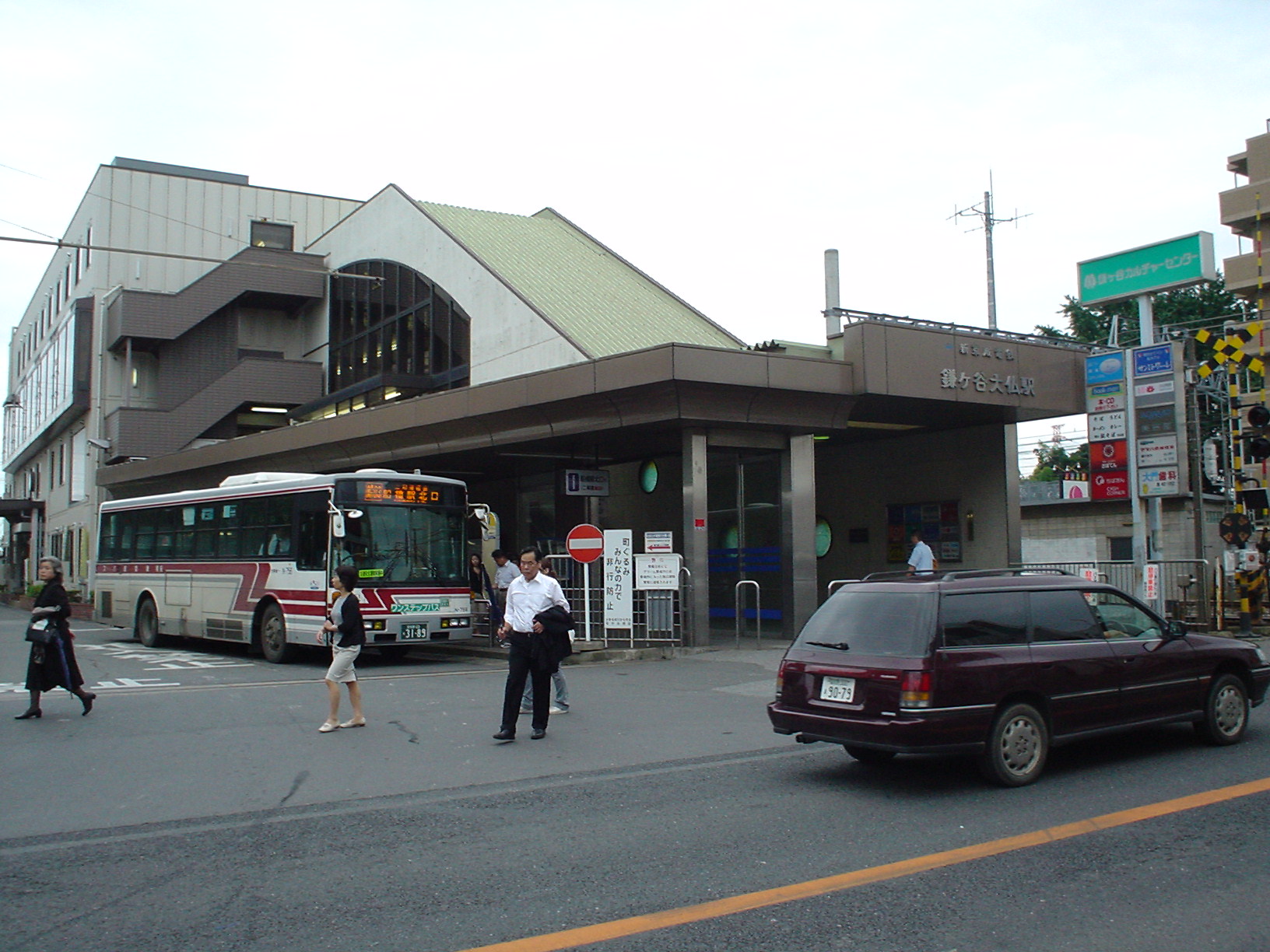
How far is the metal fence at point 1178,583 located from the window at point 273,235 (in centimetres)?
3602

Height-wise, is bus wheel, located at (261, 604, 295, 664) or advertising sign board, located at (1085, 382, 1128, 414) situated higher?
advertising sign board, located at (1085, 382, 1128, 414)

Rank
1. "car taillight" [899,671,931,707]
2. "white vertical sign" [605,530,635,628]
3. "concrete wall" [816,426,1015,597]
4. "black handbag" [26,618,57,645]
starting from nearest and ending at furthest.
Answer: "car taillight" [899,671,931,707]
"black handbag" [26,618,57,645]
"white vertical sign" [605,530,635,628]
"concrete wall" [816,426,1015,597]

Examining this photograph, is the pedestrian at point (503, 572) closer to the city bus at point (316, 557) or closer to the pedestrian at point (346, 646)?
the city bus at point (316, 557)

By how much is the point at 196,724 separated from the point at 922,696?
772cm

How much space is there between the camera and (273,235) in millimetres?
46156

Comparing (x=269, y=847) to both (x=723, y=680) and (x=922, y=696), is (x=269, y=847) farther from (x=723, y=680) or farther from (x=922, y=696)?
(x=723, y=680)

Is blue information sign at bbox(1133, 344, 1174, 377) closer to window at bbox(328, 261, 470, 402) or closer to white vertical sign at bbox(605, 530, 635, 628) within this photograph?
white vertical sign at bbox(605, 530, 635, 628)

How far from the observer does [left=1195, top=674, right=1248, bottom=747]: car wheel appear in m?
9.01

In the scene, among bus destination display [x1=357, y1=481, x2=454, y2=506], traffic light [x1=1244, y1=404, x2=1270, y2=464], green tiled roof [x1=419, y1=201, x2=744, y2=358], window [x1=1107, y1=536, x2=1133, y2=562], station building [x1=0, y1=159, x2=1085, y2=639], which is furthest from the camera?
window [x1=1107, y1=536, x2=1133, y2=562]

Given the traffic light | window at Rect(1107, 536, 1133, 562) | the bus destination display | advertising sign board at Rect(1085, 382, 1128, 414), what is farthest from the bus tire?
window at Rect(1107, 536, 1133, 562)

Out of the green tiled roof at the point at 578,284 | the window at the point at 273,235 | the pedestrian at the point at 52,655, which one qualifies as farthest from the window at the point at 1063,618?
the window at the point at 273,235

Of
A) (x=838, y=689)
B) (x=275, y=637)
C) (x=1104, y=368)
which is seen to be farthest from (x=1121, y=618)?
(x=275, y=637)

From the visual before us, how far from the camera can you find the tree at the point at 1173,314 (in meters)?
38.6

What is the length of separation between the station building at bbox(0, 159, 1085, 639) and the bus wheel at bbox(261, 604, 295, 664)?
5984mm
